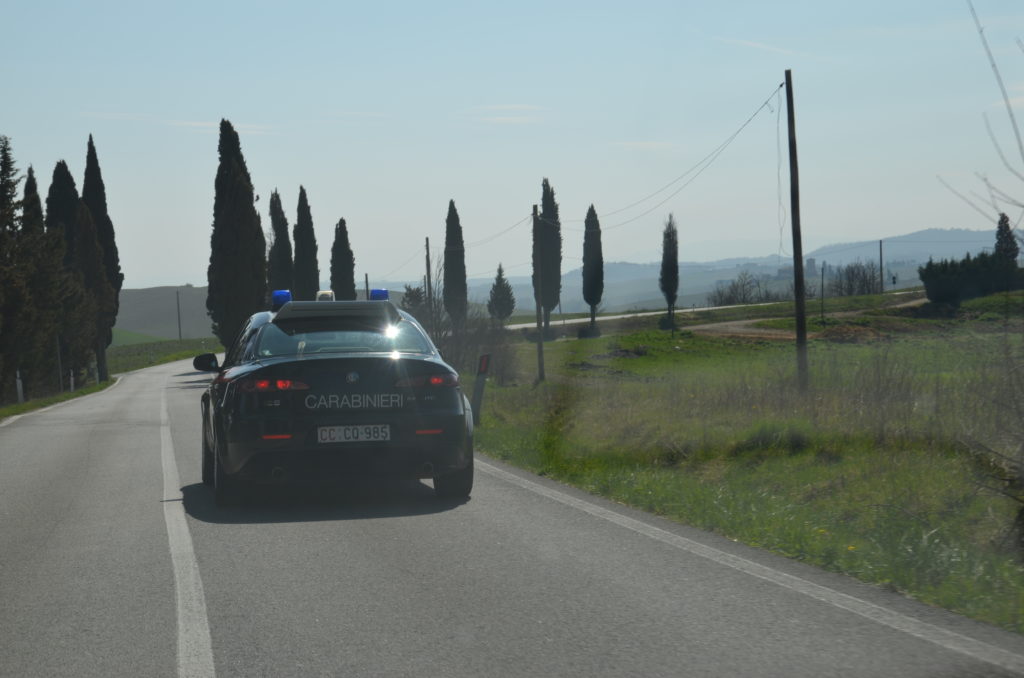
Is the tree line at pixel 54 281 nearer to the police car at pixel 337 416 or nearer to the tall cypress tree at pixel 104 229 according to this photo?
the tall cypress tree at pixel 104 229

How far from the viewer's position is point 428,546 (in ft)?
23.2

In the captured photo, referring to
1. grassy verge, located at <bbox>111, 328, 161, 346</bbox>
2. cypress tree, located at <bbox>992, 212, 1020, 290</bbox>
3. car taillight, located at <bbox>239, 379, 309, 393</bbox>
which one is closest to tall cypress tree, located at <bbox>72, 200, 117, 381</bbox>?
car taillight, located at <bbox>239, 379, 309, 393</bbox>

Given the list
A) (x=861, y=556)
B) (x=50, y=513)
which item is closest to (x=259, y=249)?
(x=50, y=513)

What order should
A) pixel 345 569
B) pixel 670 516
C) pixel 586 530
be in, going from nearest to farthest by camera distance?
1. pixel 345 569
2. pixel 586 530
3. pixel 670 516

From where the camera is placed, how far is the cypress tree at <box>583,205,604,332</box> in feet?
287

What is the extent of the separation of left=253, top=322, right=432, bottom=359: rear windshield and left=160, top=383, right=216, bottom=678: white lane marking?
1.55 m

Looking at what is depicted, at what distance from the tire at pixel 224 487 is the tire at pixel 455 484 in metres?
1.62

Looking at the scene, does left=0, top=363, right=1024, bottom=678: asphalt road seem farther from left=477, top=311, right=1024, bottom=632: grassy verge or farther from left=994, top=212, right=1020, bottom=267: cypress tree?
left=994, top=212, right=1020, bottom=267: cypress tree

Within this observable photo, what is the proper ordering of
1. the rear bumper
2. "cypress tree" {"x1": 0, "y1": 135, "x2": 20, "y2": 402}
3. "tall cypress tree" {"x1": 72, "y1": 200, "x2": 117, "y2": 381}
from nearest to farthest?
the rear bumper < "cypress tree" {"x1": 0, "y1": 135, "x2": 20, "y2": 402} < "tall cypress tree" {"x1": 72, "y1": 200, "x2": 117, "y2": 381}

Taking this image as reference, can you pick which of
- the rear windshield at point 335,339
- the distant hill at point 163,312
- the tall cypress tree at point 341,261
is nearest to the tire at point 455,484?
the rear windshield at point 335,339

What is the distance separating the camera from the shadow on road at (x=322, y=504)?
8.40 metres

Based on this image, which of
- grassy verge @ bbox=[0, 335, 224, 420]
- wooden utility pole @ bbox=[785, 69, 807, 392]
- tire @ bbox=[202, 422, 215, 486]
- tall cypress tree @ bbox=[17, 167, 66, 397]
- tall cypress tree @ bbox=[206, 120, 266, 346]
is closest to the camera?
tire @ bbox=[202, 422, 215, 486]

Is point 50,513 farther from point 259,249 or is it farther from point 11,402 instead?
point 259,249

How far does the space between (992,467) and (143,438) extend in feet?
41.5
